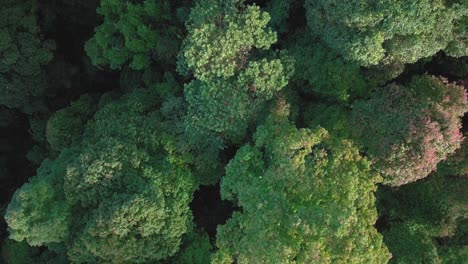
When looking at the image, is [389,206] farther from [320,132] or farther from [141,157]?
[141,157]

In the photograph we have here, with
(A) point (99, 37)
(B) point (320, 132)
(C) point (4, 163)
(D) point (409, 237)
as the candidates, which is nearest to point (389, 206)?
(D) point (409, 237)

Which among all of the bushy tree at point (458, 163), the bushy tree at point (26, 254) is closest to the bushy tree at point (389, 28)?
the bushy tree at point (458, 163)

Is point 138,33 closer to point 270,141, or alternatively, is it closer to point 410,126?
point 270,141

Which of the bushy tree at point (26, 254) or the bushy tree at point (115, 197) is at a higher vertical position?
the bushy tree at point (115, 197)

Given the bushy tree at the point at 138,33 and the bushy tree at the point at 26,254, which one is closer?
the bushy tree at the point at 138,33

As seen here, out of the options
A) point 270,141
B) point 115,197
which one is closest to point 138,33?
point 115,197

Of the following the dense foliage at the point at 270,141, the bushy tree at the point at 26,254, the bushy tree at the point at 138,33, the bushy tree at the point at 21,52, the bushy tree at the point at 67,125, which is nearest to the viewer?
the dense foliage at the point at 270,141

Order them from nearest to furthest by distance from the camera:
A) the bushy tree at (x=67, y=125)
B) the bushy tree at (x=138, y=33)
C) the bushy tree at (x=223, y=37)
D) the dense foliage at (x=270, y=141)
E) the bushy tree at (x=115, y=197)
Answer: the dense foliage at (x=270, y=141), the bushy tree at (x=223, y=37), the bushy tree at (x=115, y=197), the bushy tree at (x=138, y=33), the bushy tree at (x=67, y=125)

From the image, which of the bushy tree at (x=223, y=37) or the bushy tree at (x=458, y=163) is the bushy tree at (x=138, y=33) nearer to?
the bushy tree at (x=223, y=37)

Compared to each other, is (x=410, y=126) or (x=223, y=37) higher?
(x=223, y=37)
